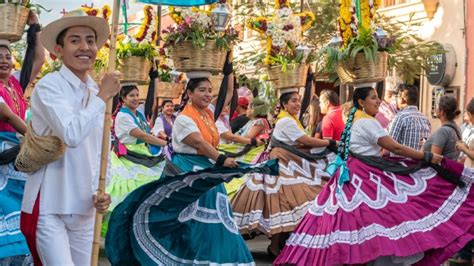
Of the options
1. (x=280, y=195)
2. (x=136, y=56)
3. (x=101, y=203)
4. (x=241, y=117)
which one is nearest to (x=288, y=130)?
(x=280, y=195)

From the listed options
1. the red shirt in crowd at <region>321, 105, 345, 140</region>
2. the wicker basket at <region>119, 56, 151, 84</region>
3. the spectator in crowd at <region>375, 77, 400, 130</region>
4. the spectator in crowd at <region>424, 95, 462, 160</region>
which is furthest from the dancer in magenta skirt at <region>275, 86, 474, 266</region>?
the wicker basket at <region>119, 56, 151, 84</region>

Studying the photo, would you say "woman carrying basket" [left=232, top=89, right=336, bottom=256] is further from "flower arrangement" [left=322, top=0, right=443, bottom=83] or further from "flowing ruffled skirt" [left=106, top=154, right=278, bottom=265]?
"flowing ruffled skirt" [left=106, top=154, right=278, bottom=265]

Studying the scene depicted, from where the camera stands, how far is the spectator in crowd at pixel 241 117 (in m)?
13.2

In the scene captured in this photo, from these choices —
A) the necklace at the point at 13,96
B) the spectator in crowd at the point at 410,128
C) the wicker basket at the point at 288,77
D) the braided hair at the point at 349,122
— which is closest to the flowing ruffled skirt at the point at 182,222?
the necklace at the point at 13,96

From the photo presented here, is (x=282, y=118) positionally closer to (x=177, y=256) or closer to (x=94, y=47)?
(x=177, y=256)

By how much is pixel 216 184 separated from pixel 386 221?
1.64 m

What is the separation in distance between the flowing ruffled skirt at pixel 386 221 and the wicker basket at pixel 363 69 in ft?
2.36

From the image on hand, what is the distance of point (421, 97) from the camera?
2347cm

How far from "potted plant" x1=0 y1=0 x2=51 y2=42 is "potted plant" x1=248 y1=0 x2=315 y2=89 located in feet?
11.5

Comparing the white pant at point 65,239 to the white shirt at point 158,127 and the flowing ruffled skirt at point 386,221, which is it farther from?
the white shirt at point 158,127

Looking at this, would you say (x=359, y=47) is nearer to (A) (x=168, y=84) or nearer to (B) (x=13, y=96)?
(B) (x=13, y=96)

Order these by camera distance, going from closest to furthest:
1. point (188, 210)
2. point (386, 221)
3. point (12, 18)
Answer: point (12, 18)
point (188, 210)
point (386, 221)

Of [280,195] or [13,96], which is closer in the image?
[13,96]

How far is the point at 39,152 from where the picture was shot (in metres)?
5.04
